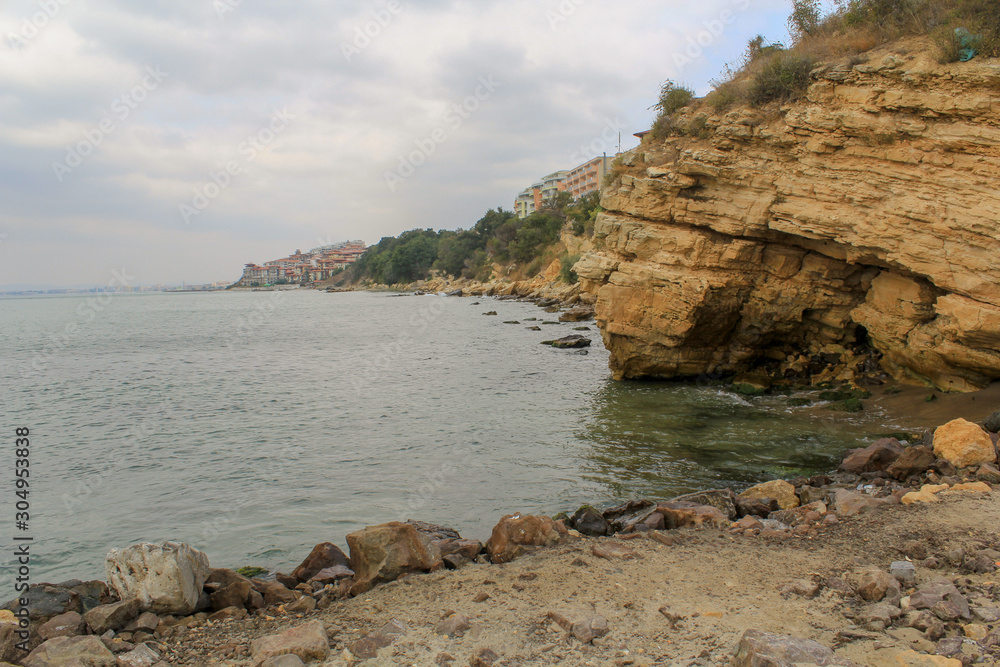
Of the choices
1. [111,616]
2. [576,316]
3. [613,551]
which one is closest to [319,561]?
[111,616]

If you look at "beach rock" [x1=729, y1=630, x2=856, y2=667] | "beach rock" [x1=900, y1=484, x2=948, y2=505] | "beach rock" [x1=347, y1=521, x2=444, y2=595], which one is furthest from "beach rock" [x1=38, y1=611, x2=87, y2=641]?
"beach rock" [x1=900, y1=484, x2=948, y2=505]

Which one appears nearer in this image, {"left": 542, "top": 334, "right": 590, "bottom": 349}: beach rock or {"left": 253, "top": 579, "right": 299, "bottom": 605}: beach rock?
{"left": 253, "top": 579, "right": 299, "bottom": 605}: beach rock

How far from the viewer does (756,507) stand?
26.9 feet

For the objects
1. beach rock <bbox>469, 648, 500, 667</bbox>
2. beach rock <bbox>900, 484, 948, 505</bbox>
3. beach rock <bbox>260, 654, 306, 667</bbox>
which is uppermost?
beach rock <bbox>900, 484, 948, 505</bbox>

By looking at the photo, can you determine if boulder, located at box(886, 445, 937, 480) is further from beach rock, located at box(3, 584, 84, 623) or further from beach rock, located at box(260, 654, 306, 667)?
beach rock, located at box(3, 584, 84, 623)

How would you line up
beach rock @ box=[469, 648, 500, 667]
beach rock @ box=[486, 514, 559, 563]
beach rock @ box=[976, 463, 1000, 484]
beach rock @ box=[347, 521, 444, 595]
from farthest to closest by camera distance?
beach rock @ box=[976, 463, 1000, 484], beach rock @ box=[486, 514, 559, 563], beach rock @ box=[347, 521, 444, 595], beach rock @ box=[469, 648, 500, 667]

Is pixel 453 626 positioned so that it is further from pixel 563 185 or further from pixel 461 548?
pixel 563 185

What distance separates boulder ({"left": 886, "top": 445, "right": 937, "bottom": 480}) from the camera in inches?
352

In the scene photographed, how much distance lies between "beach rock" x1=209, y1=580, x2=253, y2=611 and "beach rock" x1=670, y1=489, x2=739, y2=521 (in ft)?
19.2

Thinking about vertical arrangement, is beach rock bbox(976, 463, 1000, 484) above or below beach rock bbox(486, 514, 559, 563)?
above

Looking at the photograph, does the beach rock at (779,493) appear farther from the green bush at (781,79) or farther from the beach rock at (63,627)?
the green bush at (781,79)

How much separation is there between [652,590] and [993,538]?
3505 mm

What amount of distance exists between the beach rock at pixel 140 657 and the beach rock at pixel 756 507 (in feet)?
23.0

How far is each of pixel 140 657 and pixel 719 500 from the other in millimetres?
6973
